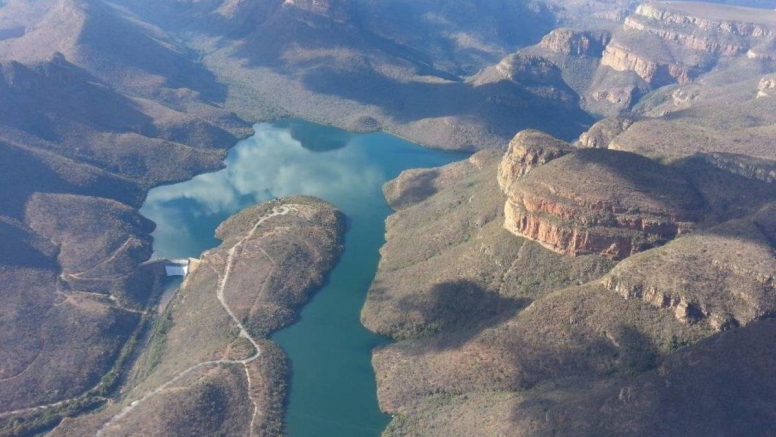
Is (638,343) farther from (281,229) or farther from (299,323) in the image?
(281,229)

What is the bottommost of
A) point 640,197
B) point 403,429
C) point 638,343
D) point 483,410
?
point 403,429

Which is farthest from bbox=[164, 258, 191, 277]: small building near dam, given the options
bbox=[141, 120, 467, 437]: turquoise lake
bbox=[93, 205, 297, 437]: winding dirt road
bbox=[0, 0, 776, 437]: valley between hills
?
bbox=[93, 205, 297, 437]: winding dirt road

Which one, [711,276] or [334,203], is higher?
[711,276]

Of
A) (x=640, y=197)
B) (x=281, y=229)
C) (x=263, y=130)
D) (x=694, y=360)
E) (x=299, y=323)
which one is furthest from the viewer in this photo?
(x=263, y=130)

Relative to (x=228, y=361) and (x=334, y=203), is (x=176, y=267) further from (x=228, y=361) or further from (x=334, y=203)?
(x=334, y=203)

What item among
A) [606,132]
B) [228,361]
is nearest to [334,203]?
[228,361]

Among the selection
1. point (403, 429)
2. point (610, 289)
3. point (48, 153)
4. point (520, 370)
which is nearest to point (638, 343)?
point (610, 289)

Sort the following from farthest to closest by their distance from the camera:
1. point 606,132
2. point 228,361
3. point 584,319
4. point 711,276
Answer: point 606,132
point 228,361
point 584,319
point 711,276
